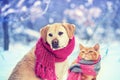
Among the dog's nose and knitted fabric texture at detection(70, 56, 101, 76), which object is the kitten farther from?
the dog's nose

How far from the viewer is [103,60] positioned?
170 centimetres

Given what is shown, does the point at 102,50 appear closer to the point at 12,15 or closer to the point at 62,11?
the point at 62,11

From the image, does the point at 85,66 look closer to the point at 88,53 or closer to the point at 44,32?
the point at 88,53

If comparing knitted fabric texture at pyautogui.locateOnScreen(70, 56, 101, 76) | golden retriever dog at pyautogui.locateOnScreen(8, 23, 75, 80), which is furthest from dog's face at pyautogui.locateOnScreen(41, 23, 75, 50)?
knitted fabric texture at pyautogui.locateOnScreen(70, 56, 101, 76)

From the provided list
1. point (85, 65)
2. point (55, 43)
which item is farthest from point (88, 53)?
point (55, 43)

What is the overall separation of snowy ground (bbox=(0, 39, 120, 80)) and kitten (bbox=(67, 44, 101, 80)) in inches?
1.3

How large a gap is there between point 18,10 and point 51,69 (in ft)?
0.95

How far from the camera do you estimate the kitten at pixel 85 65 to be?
5.47ft

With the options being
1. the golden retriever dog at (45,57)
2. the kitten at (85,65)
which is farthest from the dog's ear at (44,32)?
the kitten at (85,65)

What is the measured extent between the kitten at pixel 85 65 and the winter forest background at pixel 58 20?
4cm

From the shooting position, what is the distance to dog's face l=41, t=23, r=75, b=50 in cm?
161

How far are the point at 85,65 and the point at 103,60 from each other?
0.09m

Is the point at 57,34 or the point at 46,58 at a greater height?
the point at 57,34

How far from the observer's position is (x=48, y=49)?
1.63 m
